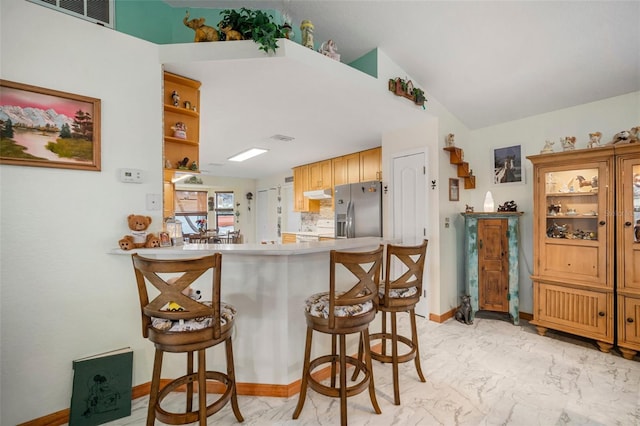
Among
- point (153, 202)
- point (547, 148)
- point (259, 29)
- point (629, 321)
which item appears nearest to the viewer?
point (259, 29)

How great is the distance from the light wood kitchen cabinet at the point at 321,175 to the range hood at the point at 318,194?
8cm

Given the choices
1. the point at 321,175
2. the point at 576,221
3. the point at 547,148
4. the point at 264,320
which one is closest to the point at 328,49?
the point at 264,320

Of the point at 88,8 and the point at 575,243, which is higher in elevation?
the point at 88,8

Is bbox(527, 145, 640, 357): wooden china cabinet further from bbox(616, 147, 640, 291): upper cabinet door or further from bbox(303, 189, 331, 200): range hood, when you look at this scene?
bbox(303, 189, 331, 200): range hood

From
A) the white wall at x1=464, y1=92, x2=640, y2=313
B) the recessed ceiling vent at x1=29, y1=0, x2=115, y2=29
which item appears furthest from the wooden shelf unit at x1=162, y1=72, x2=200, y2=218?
the white wall at x1=464, y1=92, x2=640, y2=313

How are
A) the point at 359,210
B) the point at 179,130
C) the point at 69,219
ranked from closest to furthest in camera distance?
the point at 69,219 → the point at 179,130 → the point at 359,210

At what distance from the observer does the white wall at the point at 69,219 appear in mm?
1542

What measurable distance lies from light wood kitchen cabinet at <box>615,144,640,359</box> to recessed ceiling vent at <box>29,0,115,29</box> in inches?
160

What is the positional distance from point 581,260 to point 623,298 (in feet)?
1.30

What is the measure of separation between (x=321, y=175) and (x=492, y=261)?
3.10 meters

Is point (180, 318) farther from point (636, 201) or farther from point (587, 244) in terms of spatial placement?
point (636, 201)

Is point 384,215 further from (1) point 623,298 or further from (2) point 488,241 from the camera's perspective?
(1) point 623,298

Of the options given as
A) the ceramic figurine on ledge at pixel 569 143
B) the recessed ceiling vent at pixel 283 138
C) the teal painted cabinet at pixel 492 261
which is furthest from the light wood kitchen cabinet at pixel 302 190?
the ceramic figurine on ledge at pixel 569 143

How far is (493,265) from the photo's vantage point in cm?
321
